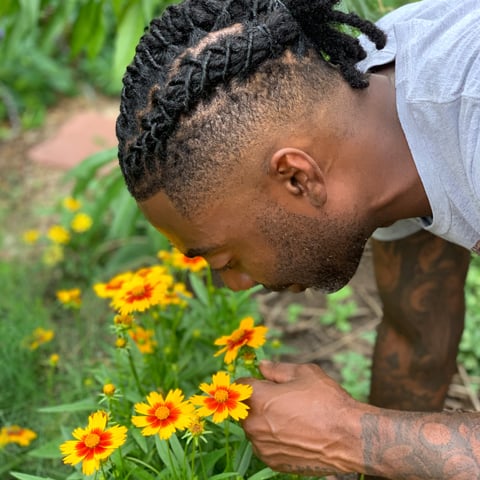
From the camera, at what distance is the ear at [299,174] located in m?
1.75

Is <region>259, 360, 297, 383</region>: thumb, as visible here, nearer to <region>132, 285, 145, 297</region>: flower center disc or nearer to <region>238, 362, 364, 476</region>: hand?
<region>238, 362, 364, 476</region>: hand

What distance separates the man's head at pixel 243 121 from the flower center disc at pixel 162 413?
0.35 meters

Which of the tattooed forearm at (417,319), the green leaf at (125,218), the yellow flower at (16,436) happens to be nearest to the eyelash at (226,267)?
the tattooed forearm at (417,319)

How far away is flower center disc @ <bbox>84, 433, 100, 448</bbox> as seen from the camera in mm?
1678

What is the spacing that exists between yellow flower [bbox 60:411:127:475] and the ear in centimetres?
58

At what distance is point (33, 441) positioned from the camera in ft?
8.37

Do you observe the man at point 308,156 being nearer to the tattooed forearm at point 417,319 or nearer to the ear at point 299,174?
the ear at point 299,174

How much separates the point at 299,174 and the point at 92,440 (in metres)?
0.65

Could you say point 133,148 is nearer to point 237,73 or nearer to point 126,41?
point 237,73

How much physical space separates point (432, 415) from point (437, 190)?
1.51 feet

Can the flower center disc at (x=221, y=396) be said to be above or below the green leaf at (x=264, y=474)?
above

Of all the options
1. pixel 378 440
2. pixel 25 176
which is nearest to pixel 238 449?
pixel 378 440

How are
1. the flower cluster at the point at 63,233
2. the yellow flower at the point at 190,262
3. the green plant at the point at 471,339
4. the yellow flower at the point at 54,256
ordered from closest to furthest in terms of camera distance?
1. the yellow flower at the point at 190,262
2. the green plant at the point at 471,339
3. the flower cluster at the point at 63,233
4. the yellow flower at the point at 54,256

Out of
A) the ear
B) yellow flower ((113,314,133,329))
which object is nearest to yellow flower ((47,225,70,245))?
yellow flower ((113,314,133,329))
